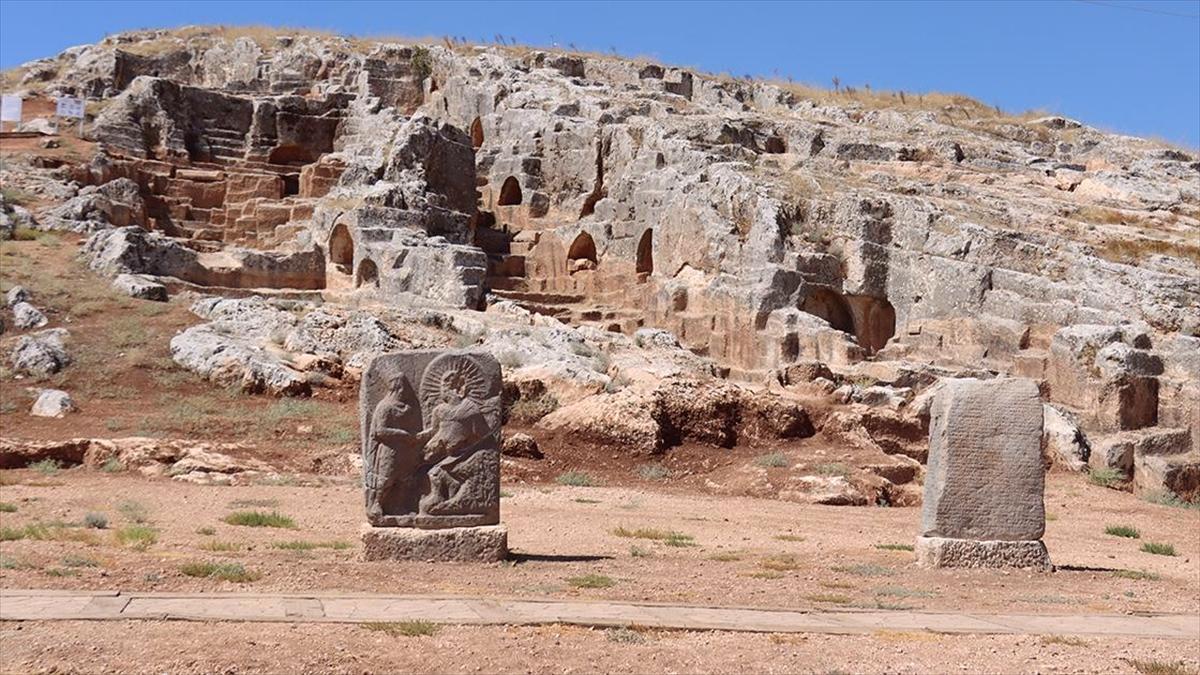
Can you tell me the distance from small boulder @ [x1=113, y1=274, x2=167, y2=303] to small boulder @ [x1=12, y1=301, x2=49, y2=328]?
84.9 inches

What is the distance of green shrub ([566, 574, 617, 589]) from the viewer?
30.3ft

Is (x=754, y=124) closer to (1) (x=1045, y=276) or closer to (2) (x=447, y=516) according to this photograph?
(1) (x=1045, y=276)

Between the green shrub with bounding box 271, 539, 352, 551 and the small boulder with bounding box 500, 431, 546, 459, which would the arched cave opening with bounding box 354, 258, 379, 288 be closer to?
the small boulder with bounding box 500, 431, 546, 459

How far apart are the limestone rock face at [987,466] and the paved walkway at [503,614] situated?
2.32 metres

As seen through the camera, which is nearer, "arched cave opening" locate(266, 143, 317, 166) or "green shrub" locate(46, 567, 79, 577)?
"green shrub" locate(46, 567, 79, 577)

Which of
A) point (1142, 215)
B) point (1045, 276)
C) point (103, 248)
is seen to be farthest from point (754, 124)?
point (103, 248)

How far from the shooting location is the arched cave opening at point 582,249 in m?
33.6

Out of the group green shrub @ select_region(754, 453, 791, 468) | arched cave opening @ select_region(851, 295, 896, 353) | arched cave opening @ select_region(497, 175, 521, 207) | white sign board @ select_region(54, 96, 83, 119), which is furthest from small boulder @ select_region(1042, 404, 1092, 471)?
white sign board @ select_region(54, 96, 83, 119)

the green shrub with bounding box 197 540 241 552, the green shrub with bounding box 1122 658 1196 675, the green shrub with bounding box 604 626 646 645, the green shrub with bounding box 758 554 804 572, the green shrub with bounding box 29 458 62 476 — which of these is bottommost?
the green shrub with bounding box 758 554 804 572

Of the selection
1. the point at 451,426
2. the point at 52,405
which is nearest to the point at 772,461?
the point at 451,426

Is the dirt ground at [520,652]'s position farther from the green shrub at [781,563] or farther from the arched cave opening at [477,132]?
the arched cave opening at [477,132]

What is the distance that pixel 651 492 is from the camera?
53.1 feet

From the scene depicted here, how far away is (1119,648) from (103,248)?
23.5 m

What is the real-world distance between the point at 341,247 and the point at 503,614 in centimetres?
2404
